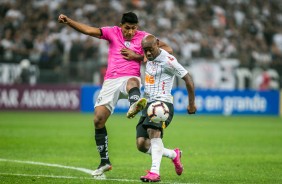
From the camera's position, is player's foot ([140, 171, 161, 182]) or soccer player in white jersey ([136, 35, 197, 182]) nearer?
player's foot ([140, 171, 161, 182])

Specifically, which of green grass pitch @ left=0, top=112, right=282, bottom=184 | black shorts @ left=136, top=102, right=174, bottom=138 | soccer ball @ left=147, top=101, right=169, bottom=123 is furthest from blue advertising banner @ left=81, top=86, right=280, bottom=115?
soccer ball @ left=147, top=101, right=169, bottom=123

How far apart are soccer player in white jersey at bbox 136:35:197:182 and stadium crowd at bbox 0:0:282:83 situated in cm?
1868

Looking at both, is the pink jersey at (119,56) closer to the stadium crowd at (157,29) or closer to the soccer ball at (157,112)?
the soccer ball at (157,112)

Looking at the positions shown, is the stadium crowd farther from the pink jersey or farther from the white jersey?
the white jersey

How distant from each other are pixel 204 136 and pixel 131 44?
31.3 feet

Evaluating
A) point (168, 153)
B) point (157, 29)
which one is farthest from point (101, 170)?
point (157, 29)

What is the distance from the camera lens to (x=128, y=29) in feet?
35.2

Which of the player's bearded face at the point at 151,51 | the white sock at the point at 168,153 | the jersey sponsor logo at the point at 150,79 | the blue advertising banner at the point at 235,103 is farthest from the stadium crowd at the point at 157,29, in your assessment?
the player's bearded face at the point at 151,51

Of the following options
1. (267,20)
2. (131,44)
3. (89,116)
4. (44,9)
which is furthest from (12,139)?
(267,20)

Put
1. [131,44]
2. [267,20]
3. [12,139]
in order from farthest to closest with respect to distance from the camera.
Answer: [267,20] < [12,139] < [131,44]

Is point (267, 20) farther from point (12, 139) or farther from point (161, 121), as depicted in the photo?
point (161, 121)

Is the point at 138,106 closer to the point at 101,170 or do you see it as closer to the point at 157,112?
the point at 157,112

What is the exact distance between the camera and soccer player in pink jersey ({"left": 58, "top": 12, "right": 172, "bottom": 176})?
10.6 meters

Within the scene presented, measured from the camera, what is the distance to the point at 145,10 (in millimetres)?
32188
